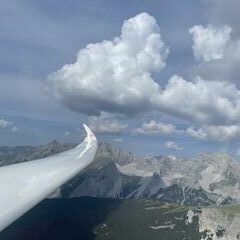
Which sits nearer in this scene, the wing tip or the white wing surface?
the white wing surface

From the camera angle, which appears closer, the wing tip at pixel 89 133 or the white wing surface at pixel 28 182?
the white wing surface at pixel 28 182

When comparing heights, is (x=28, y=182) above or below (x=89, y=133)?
below

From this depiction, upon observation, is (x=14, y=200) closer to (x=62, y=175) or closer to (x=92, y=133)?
(x=62, y=175)

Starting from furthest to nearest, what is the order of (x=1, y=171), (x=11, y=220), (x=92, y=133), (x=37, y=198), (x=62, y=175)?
1. (x=92, y=133)
2. (x=62, y=175)
3. (x=1, y=171)
4. (x=37, y=198)
5. (x=11, y=220)

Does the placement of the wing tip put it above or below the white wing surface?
above

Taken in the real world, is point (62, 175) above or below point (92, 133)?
below

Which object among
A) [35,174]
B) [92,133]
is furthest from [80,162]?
[92,133]

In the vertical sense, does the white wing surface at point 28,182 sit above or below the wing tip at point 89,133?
below

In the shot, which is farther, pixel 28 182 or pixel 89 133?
pixel 89 133
